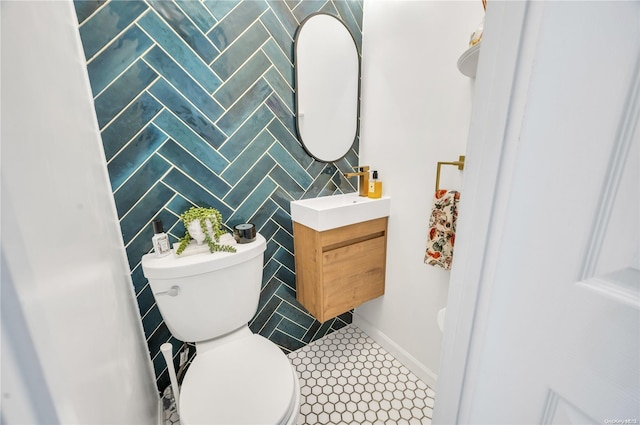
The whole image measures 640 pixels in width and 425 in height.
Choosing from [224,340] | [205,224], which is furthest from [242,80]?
[224,340]

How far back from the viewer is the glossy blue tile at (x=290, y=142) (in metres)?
1.29

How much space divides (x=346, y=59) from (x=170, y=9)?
88 cm

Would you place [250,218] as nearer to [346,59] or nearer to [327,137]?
[327,137]

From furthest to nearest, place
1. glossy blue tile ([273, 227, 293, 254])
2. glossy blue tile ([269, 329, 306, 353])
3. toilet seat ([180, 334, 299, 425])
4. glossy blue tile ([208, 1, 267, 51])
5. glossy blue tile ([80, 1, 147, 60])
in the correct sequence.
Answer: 1. glossy blue tile ([269, 329, 306, 353])
2. glossy blue tile ([273, 227, 293, 254])
3. glossy blue tile ([208, 1, 267, 51])
4. glossy blue tile ([80, 1, 147, 60])
5. toilet seat ([180, 334, 299, 425])

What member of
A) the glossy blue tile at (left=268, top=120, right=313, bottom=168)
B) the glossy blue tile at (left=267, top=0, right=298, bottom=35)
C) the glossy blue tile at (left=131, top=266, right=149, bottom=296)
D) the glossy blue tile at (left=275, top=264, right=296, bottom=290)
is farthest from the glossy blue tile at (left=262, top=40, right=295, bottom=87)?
the glossy blue tile at (left=131, top=266, right=149, bottom=296)

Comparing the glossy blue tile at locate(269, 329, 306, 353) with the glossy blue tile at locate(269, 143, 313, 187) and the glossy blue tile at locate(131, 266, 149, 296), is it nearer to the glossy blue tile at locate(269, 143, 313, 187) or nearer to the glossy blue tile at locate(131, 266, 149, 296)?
the glossy blue tile at locate(131, 266, 149, 296)

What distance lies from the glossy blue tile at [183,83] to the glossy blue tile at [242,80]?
0.16 feet

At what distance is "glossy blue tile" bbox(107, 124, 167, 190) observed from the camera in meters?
0.98

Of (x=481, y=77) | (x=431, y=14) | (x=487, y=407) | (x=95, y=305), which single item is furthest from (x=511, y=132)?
(x=431, y=14)

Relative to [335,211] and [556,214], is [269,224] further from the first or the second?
[556,214]

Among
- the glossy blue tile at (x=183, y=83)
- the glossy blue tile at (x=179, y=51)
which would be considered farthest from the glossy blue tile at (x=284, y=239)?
the glossy blue tile at (x=179, y=51)

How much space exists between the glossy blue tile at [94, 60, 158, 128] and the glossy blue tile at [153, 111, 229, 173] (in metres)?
0.11

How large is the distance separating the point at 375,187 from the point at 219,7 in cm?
111

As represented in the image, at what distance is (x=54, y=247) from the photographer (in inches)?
15.6
